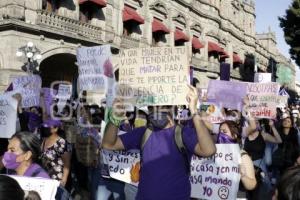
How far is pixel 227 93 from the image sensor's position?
7.99 m

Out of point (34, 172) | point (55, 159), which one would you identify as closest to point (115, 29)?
point (55, 159)

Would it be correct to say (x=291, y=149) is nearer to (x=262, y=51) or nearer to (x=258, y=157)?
(x=258, y=157)

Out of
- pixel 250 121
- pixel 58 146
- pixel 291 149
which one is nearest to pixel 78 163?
pixel 58 146

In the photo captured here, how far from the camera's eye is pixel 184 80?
4883 mm

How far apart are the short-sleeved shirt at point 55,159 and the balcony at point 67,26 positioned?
13.6m

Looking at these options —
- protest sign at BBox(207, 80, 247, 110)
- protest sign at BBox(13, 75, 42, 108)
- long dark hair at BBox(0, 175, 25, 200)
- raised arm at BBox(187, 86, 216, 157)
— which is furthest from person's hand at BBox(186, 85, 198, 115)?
protest sign at BBox(13, 75, 42, 108)

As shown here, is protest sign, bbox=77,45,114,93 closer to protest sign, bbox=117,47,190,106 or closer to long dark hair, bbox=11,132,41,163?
protest sign, bbox=117,47,190,106

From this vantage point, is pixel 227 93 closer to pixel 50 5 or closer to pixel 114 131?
pixel 114 131

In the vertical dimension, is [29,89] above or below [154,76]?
below

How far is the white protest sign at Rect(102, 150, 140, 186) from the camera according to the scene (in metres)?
6.30

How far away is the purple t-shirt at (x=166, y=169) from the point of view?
12.7ft

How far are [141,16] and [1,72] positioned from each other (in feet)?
34.9

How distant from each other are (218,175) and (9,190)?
3.52 m

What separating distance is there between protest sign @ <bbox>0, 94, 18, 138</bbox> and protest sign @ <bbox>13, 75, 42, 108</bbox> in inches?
46.2
